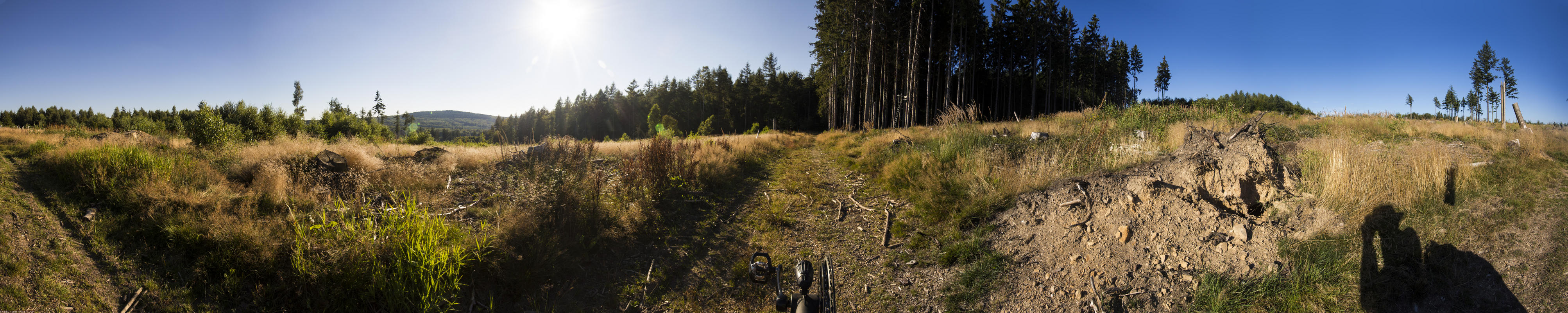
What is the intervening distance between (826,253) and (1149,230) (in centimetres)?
295

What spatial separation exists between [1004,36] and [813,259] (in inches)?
A: 1407

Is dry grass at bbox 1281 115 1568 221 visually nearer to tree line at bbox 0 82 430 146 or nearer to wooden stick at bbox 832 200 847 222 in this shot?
wooden stick at bbox 832 200 847 222

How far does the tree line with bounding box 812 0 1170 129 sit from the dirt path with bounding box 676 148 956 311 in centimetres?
1397

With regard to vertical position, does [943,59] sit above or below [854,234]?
above

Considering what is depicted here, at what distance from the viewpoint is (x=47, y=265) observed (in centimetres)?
327

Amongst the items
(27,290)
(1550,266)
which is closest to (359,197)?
(27,290)

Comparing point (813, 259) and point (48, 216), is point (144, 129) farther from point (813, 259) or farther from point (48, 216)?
point (813, 259)

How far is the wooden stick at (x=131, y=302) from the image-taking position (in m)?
3.07

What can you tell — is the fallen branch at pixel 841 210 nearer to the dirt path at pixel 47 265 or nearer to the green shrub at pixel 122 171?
the dirt path at pixel 47 265

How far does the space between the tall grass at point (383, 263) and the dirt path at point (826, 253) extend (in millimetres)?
1806

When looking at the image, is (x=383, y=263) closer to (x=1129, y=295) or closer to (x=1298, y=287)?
(x=1129, y=295)

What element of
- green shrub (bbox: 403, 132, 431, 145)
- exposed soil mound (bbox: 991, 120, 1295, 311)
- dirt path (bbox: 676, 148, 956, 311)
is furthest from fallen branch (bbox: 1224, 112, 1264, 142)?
green shrub (bbox: 403, 132, 431, 145)

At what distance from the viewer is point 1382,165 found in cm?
409

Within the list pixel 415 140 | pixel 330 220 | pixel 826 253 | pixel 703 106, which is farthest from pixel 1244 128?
pixel 703 106
